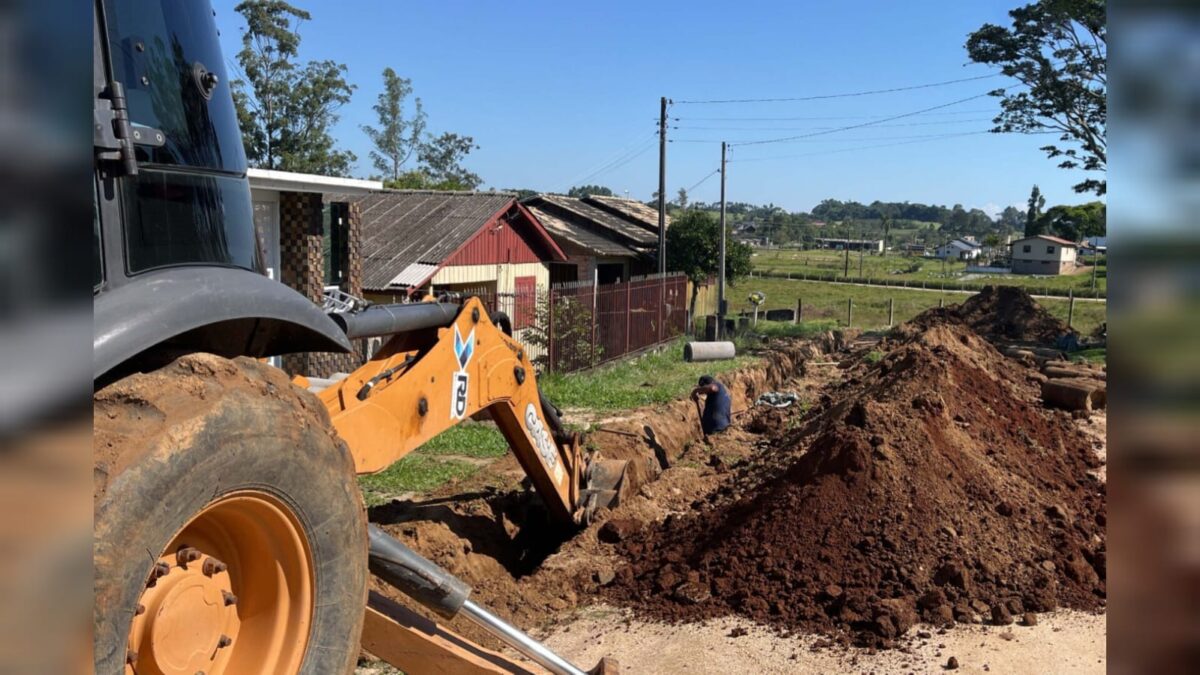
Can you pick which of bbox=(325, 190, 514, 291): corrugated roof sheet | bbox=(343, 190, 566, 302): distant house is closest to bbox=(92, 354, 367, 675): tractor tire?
bbox=(343, 190, 566, 302): distant house

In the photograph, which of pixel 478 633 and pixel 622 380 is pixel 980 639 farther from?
pixel 622 380

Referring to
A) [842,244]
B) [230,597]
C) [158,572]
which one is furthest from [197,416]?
[842,244]

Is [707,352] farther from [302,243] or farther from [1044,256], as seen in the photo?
[1044,256]

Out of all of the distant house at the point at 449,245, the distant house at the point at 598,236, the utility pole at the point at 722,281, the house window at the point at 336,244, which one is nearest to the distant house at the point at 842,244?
the distant house at the point at 598,236

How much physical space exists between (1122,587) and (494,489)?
9.33 m

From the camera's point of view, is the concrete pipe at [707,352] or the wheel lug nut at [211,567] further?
the concrete pipe at [707,352]

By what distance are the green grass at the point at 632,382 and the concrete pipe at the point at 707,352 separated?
0.20m

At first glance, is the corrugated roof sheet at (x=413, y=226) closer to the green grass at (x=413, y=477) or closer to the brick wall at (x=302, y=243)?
the brick wall at (x=302, y=243)

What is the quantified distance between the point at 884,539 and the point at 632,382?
443 inches

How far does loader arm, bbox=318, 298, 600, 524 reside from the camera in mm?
4301

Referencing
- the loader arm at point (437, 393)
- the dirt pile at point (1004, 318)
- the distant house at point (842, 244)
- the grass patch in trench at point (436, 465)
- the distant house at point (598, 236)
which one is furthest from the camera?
the distant house at point (842, 244)

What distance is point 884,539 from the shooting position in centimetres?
754

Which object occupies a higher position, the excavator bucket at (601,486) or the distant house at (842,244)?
the distant house at (842,244)

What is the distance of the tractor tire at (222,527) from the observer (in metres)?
2.04
